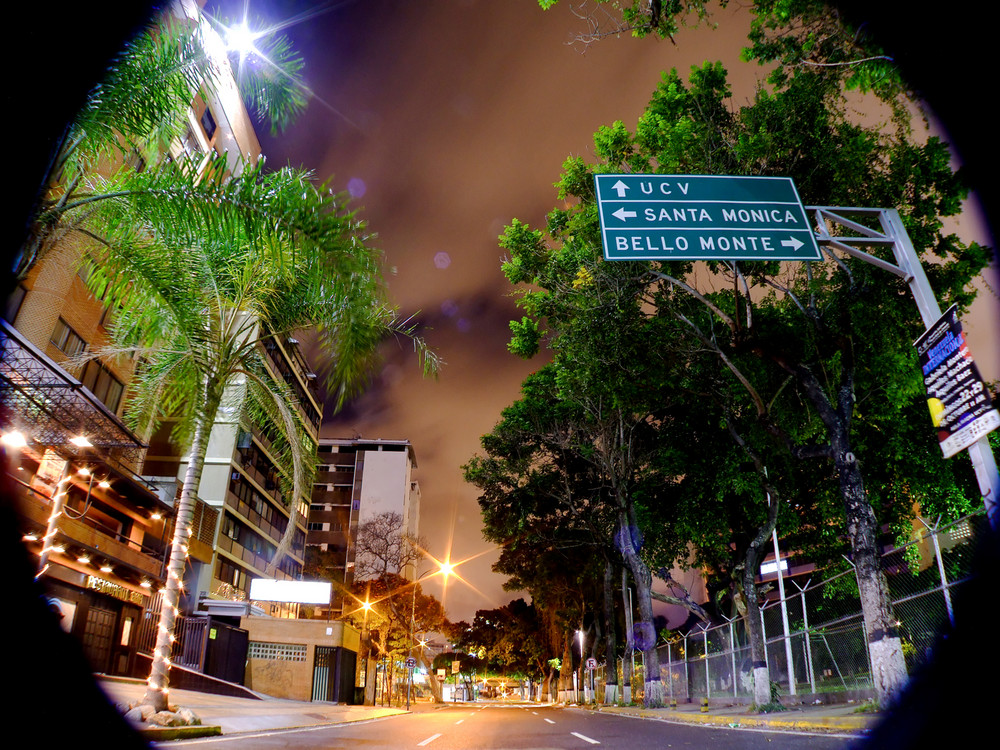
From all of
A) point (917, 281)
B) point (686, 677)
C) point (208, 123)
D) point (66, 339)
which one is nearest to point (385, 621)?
point (686, 677)

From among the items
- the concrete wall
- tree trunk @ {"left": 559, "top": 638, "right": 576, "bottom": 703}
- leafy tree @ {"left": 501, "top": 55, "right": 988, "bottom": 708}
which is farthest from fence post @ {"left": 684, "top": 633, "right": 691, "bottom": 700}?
tree trunk @ {"left": 559, "top": 638, "right": 576, "bottom": 703}

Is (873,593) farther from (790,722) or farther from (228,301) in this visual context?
(228,301)

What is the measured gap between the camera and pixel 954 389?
7.31m

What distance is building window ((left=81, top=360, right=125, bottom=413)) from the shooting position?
25.2 metres

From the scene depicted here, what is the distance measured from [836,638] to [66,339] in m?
26.8

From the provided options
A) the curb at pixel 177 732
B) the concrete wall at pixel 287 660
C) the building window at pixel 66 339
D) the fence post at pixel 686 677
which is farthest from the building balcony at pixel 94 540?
the fence post at pixel 686 677

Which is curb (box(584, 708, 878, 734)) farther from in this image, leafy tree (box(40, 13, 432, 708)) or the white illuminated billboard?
the white illuminated billboard

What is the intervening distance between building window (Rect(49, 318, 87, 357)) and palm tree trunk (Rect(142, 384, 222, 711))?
1495cm

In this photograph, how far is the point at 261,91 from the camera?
396 inches

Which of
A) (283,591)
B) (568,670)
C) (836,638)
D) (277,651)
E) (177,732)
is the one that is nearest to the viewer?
(177,732)

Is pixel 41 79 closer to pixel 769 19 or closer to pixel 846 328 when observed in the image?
pixel 769 19

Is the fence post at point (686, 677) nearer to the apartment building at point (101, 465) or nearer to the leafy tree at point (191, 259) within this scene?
the apartment building at point (101, 465)

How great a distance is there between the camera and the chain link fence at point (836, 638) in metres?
10.5

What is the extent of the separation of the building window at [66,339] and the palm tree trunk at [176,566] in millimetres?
14954
